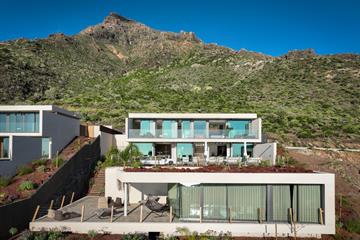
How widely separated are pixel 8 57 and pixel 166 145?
2357 inches

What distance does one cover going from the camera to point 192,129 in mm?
32562

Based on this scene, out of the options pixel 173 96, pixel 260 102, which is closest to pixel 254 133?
pixel 260 102

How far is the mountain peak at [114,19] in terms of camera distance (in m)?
169

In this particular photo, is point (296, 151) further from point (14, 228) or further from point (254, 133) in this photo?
point (14, 228)

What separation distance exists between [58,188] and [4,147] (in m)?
7.68

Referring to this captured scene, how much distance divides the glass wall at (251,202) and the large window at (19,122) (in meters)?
17.5

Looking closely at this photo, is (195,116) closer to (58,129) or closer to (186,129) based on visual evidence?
(186,129)

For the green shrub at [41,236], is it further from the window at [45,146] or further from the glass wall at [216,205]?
the window at [45,146]

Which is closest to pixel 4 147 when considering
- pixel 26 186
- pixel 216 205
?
pixel 26 186

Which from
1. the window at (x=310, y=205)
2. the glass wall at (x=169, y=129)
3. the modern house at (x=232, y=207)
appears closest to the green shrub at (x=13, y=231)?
the modern house at (x=232, y=207)

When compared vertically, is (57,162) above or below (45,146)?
below

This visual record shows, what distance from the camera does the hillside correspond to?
5272 centimetres

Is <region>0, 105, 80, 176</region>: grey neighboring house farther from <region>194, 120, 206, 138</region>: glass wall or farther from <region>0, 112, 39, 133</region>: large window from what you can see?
<region>194, 120, 206, 138</region>: glass wall

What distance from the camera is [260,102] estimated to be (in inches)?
2517
